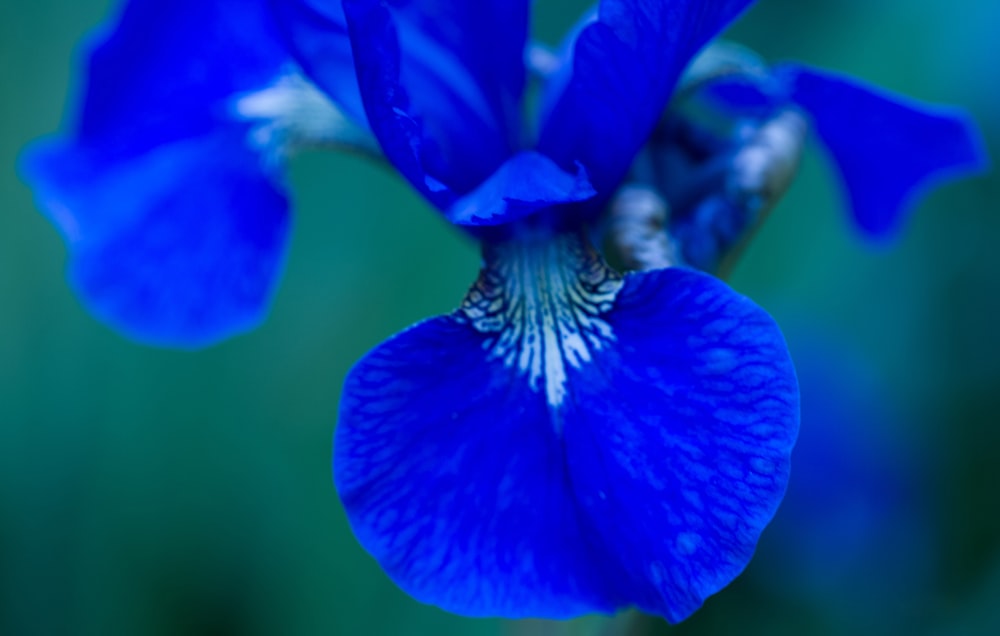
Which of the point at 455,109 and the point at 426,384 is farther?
the point at 455,109

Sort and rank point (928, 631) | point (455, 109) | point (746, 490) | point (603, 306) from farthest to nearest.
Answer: point (928, 631) < point (455, 109) < point (603, 306) < point (746, 490)

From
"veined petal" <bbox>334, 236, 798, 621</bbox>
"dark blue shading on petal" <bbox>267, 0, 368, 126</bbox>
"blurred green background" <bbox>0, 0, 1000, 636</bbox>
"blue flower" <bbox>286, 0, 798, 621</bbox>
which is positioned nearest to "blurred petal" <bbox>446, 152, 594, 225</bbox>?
"blue flower" <bbox>286, 0, 798, 621</bbox>

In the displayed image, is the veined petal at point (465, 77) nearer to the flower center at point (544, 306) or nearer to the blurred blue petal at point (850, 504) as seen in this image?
the flower center at point (544, 306)

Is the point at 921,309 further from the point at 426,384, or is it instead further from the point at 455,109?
the point at 426,384

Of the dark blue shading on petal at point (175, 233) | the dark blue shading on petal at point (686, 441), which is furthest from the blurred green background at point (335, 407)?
the dark blue shading on petal at point (686, 441)

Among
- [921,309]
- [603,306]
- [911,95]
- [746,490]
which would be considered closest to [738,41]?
[911,95]

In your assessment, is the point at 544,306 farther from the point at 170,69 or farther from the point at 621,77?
the point at 170,69

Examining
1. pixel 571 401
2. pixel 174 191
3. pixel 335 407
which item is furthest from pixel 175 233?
pixel 571 401
